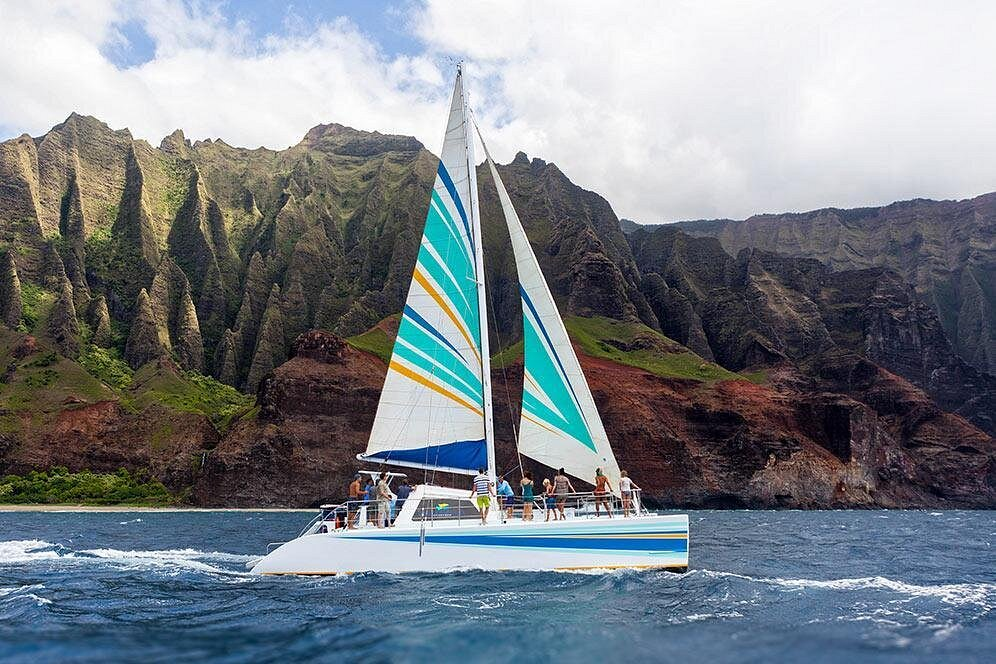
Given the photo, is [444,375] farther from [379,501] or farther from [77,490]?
[77,490]

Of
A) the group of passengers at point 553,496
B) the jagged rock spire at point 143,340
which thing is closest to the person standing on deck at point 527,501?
the group of passengers at point 553,496

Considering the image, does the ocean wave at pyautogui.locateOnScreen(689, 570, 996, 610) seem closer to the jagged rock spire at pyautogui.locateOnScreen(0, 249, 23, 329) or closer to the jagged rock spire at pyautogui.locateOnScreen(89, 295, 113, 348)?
the jagged rock spire at pyautogui.locateOnScreen(0, 249, 23, 329)

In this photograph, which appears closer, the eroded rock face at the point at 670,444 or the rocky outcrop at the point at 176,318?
the eroded rock face at the point at 670,444

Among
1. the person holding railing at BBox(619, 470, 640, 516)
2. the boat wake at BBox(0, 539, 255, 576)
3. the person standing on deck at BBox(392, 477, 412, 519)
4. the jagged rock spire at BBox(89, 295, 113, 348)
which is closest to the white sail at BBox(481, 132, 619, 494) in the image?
the person holding railing at BBox(619, 470, 640, 516)

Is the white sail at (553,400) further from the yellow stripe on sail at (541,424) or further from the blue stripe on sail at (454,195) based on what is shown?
the blue stripe on sail at (454,195)

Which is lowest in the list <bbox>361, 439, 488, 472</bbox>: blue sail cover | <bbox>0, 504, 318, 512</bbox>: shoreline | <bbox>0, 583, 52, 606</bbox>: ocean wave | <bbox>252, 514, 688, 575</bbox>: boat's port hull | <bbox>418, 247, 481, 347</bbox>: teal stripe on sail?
<bbox>0, 583, 52, 606</bbox>: ocean wave

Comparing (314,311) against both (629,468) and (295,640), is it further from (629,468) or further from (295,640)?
(295,640)

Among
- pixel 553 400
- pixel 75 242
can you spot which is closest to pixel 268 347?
pixel 75 242

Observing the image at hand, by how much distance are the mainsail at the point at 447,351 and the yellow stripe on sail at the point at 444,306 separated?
1.2 inches

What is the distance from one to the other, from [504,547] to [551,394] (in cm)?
487

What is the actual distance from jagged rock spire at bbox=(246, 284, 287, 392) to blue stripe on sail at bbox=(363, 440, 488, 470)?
344ft

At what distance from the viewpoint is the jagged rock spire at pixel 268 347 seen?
400ft

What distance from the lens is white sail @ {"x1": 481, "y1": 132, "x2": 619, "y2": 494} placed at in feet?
68.7

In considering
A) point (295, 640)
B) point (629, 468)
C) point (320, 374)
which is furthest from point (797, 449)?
point (295, 640)
